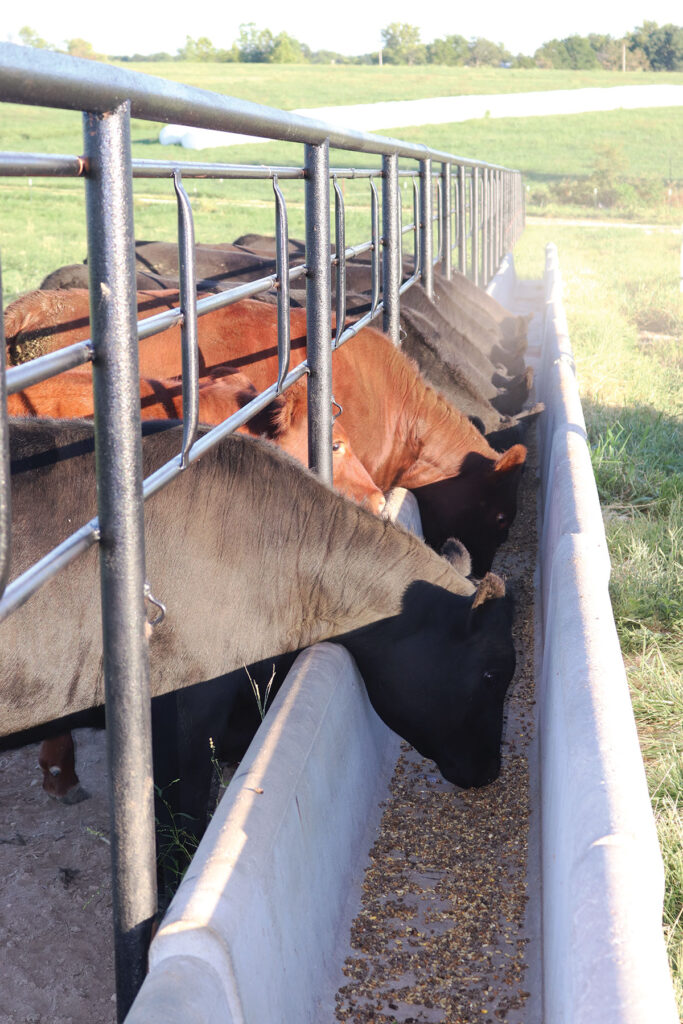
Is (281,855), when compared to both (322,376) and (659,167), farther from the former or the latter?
(659,167)

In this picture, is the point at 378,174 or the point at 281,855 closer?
the point at 281,855

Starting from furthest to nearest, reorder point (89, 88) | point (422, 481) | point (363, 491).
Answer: point (422, 481) < point (363, 491) < point (89, 88)

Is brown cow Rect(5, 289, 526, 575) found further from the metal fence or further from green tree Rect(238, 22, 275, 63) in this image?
green tree Rect(238, 22, 275, 63)

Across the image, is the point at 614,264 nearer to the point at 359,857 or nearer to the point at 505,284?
the point at 505,284

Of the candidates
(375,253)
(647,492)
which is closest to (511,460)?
(375,253)

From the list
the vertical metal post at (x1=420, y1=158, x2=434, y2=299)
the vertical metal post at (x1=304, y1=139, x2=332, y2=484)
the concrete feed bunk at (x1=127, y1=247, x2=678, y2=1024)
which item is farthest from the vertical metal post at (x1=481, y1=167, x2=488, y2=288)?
the concrete feed bunk at (x1=127, y1=247, x2=678, y2=1024)

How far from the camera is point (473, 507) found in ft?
17.0

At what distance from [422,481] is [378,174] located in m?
1.62

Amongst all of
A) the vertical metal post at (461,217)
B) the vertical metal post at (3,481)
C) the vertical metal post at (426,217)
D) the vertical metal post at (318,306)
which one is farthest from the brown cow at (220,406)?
the vertical metal post at (461,217)

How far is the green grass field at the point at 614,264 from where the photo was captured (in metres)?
4.29

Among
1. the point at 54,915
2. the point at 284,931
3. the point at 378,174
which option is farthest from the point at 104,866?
the point at 378,174

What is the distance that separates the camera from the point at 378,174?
18.2ft

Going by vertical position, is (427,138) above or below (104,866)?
above

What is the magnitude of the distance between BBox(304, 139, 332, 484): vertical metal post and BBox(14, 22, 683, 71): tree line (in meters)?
118
